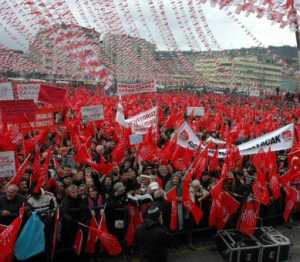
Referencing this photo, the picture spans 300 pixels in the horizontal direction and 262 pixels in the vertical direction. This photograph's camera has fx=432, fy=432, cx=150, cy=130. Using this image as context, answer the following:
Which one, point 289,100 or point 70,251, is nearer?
point 70,251

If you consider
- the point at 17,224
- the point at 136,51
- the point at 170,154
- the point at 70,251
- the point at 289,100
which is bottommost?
the point at 70,251

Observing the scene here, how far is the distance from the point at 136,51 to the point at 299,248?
2934 centimetres

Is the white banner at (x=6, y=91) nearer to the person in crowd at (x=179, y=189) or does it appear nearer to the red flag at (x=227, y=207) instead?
the person in crowd at (x=179, y=189)

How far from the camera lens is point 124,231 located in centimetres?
741

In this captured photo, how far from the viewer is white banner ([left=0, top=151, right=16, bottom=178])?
7367mm

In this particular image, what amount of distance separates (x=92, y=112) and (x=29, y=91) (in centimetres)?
175

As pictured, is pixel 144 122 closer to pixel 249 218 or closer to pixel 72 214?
pixel 249 218

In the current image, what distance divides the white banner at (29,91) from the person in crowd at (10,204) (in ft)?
14.7

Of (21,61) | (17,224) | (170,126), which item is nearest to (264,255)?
(17,224)

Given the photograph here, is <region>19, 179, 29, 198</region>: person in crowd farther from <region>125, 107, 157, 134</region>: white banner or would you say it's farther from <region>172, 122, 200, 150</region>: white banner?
<region>125, 107, 157, 134</region>: white banner

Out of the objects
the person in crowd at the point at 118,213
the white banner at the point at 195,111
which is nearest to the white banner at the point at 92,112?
the person in crowd at the point at 118,213

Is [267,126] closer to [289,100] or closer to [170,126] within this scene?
[170,126]

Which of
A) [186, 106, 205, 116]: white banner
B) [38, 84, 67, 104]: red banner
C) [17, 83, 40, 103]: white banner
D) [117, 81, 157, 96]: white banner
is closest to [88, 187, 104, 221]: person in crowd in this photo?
[38, 84, 67, 104]: red banner

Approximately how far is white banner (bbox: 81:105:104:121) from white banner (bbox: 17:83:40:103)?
1313 millimetres
